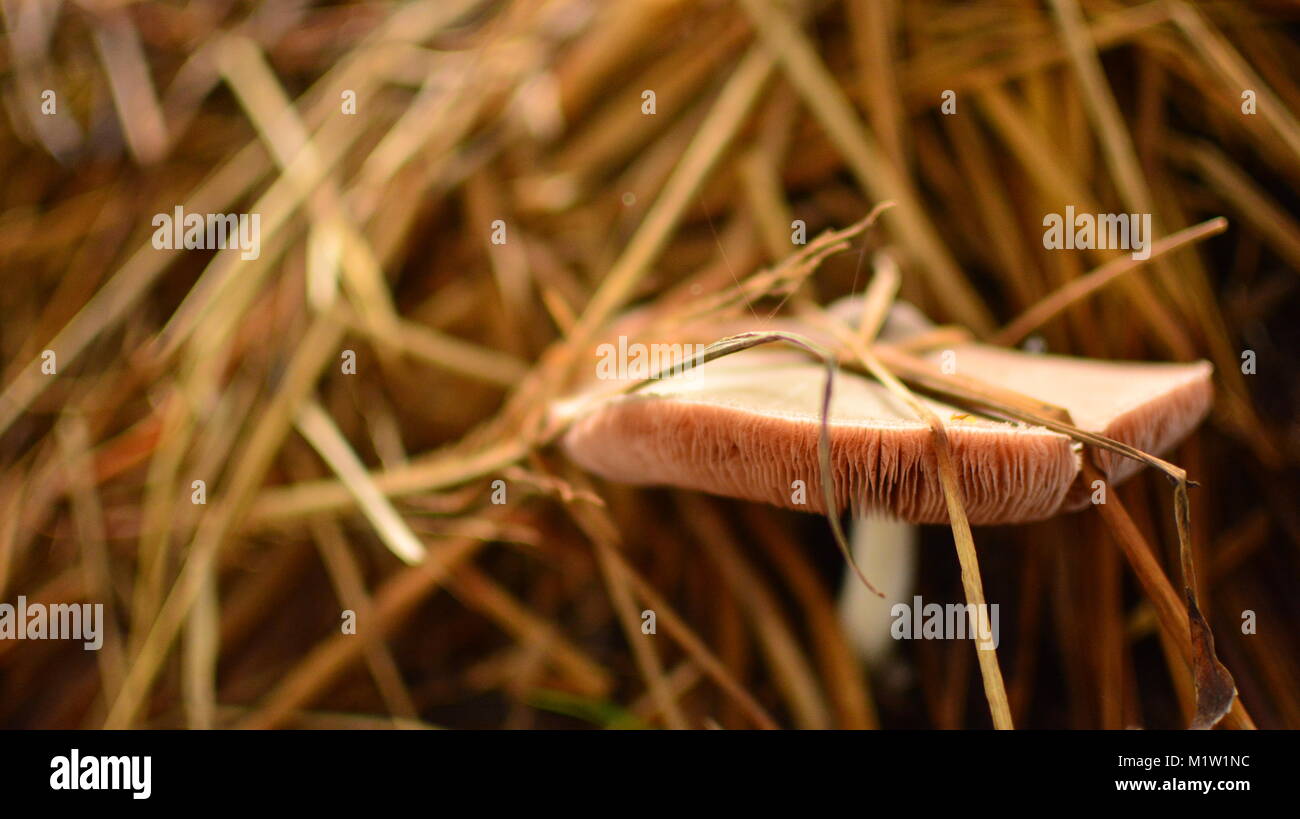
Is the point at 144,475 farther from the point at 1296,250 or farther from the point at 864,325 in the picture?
the point at 1296,250

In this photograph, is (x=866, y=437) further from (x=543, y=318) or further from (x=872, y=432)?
(x=543, y=318)

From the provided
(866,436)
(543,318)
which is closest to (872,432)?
(866,436)

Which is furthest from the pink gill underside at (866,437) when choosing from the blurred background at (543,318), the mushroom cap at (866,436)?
the blurred background at (543,318)

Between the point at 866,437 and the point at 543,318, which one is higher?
the point at 543,318

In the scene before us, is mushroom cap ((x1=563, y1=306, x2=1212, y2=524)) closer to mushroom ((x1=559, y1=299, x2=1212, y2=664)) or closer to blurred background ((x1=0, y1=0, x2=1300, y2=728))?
mushroom ((x1=559, y1=299, x2=1212, y2=664))

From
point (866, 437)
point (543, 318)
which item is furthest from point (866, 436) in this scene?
point (543, 318)

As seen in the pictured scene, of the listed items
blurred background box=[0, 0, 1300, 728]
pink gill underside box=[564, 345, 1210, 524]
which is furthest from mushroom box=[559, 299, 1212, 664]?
blurred background box=[0, 0, 1300, 728]

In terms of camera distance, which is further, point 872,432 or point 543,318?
point 543,318
